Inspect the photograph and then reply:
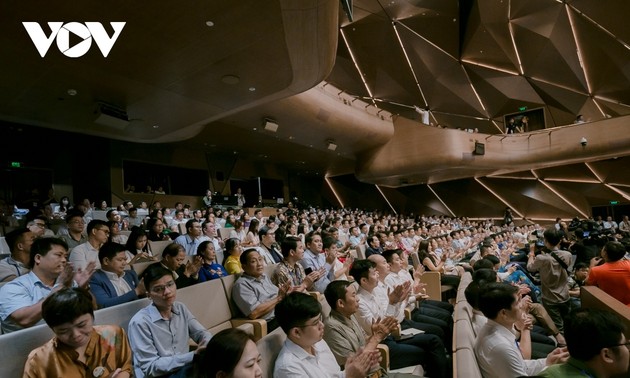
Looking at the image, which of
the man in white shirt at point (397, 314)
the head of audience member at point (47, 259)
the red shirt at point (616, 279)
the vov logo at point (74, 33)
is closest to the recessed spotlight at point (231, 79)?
the vov logo at point (74, 33)

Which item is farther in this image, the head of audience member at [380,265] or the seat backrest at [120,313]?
the head of audience member at [380,265]

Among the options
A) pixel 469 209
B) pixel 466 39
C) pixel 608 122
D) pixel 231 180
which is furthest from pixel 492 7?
pixel 231 180

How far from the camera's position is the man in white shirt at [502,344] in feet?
5.33

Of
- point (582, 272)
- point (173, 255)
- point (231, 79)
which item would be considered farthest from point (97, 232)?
point (582, 272)

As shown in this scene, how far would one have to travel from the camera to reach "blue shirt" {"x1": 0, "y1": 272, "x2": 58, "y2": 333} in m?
1.77

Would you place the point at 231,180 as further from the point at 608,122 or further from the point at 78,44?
the point at 608,122

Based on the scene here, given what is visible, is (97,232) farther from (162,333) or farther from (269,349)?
(269,349)

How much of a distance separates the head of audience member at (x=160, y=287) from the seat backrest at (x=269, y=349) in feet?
1.85

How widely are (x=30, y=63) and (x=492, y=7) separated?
11.3m

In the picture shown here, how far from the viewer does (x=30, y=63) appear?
455cm

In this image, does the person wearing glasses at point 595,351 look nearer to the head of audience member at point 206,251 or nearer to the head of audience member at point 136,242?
the head of audience member at point 206,251

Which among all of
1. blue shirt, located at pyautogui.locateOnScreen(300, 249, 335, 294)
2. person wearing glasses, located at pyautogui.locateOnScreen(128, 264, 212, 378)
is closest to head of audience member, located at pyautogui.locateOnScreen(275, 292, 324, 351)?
person wearing glasses, located at pyautogui.locateOnScreen(128, 264, 212, 378)

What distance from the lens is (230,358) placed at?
3.90 ft

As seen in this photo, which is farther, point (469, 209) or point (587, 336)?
point (469, 209)
